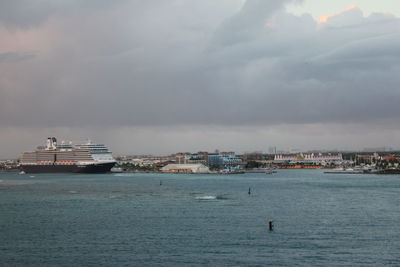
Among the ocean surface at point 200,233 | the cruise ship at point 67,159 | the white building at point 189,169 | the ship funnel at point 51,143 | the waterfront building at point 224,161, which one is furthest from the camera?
the waterfront building at point 224,161

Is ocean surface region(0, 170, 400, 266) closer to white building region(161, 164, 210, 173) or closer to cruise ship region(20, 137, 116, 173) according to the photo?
cruise ship region(20, 137, 116, 173)

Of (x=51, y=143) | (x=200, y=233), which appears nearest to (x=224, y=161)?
(x=51, y=143)

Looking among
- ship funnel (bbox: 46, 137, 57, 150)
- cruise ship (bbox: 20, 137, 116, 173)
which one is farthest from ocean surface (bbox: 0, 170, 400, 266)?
ship funnel (bbox: 46, 137, 57, 150)

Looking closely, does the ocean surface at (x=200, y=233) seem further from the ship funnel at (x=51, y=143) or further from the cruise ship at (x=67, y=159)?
the ship funnel at (x=51, y=143)

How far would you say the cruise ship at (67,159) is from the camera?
12450 centimetres

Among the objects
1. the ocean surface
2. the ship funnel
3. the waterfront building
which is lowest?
the ocean surface

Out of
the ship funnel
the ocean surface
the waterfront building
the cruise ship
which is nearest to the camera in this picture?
the ocean surface

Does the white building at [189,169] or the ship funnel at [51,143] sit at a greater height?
the ship funnel at [51,143]

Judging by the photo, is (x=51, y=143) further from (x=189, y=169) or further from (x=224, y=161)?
(x=224, y=161)

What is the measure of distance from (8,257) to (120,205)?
20.9 m

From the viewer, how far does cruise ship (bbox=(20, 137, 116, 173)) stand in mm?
124500

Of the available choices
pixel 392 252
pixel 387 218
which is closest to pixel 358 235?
A: pixel 392 252

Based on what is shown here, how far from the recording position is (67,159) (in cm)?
12688

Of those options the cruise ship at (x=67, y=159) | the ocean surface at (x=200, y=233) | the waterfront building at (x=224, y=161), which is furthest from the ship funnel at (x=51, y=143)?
the ocean surface at (x=200, y=233)
